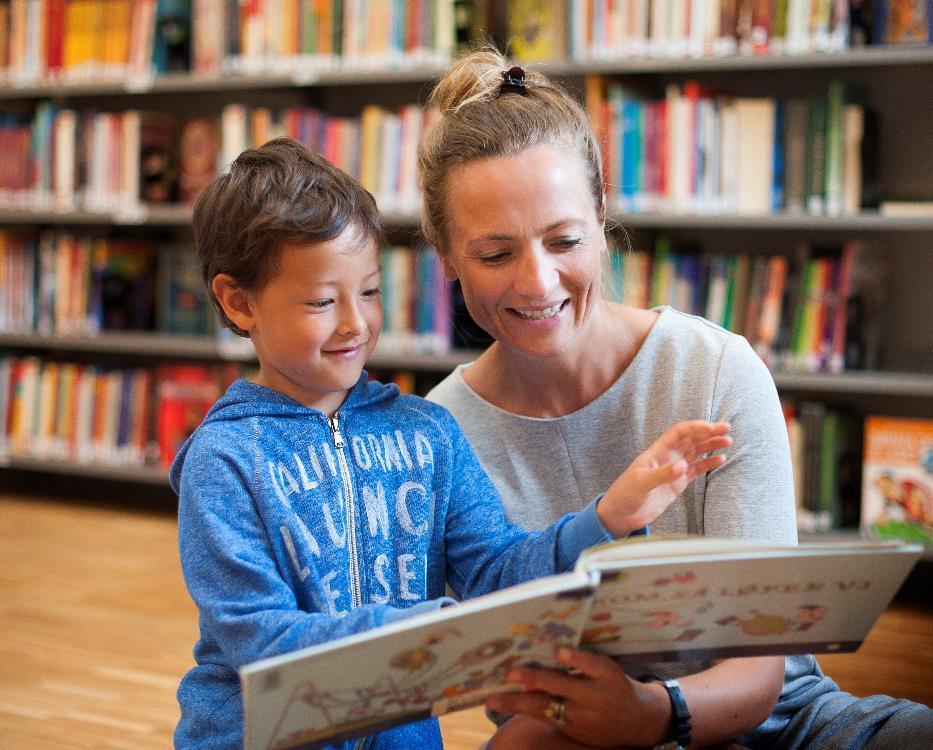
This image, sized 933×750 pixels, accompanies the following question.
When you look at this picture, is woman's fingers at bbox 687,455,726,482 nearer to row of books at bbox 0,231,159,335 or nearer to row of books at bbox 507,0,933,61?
row of books at bbox 507,0,933,61

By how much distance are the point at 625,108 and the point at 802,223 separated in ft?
1.86

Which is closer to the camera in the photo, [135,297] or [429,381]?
[429,381]

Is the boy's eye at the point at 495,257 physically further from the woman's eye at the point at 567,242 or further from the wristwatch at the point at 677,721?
the wristwatch at the point at 677,721

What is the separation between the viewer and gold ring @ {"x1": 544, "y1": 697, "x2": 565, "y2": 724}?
1.07m

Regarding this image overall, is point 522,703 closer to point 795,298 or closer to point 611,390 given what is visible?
point 611,390

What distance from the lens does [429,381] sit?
12.3ft

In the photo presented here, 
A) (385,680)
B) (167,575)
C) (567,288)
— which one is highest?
(567,288)

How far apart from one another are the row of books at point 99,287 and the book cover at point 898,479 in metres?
2.19

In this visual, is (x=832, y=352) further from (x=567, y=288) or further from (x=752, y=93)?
(x=567, y=288)

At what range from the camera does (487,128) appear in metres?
1.37

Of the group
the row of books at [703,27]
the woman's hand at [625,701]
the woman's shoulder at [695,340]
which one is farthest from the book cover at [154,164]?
the woman's hand at [625,701]

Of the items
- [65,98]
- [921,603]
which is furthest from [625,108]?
[65,98]

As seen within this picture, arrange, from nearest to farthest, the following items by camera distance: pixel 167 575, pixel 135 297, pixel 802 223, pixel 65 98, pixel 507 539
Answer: pixel 507 539 → pixel 802 223 → pixel 167 575 → pixel 135 297 → pixel 65 98

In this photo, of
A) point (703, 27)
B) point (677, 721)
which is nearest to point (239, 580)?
point (677, 721)
